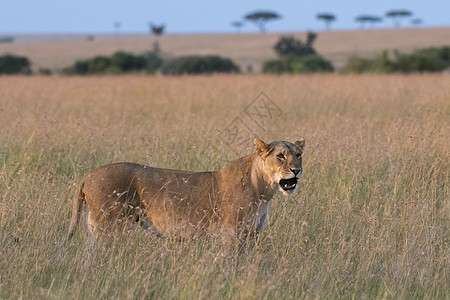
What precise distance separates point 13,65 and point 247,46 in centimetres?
3597

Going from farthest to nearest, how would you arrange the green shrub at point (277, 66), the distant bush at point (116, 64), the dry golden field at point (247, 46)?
the dry golden field at point (247, 46)
the distant bush at point (116, 64)
the green shrub at point (277, 66)

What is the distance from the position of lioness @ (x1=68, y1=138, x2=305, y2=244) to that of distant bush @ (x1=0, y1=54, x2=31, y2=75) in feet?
107

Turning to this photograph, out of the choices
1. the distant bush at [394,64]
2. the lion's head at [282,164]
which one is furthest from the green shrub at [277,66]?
the lion's head at [282,164]

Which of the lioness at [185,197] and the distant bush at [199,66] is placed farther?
the distant bush at [199,66]

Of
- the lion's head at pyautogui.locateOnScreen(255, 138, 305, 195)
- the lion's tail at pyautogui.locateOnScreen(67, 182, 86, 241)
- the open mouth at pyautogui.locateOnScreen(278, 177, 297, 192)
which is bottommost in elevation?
the lion's tail at pyautogui.locateOnScreen(67, 182, 86, 241)

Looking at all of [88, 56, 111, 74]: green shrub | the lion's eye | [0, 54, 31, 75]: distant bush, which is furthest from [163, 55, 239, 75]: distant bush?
the lion's eye

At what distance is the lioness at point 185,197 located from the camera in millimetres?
4770

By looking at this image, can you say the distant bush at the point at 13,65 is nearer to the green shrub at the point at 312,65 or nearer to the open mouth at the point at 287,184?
the green shrub at the point at 312,65

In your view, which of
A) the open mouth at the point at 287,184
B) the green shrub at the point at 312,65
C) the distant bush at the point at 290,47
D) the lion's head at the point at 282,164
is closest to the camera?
the lion's head at the point at 282,164

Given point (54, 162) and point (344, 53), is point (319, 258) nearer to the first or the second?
point (54, 162)

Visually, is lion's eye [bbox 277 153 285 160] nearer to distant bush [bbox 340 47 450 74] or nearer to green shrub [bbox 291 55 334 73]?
distant bush [bbox 340 47 450 74]

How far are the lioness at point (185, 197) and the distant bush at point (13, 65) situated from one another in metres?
32.5

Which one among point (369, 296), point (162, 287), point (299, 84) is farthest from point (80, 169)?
point (299, 84)

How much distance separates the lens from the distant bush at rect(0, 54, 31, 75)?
36.1 metres
